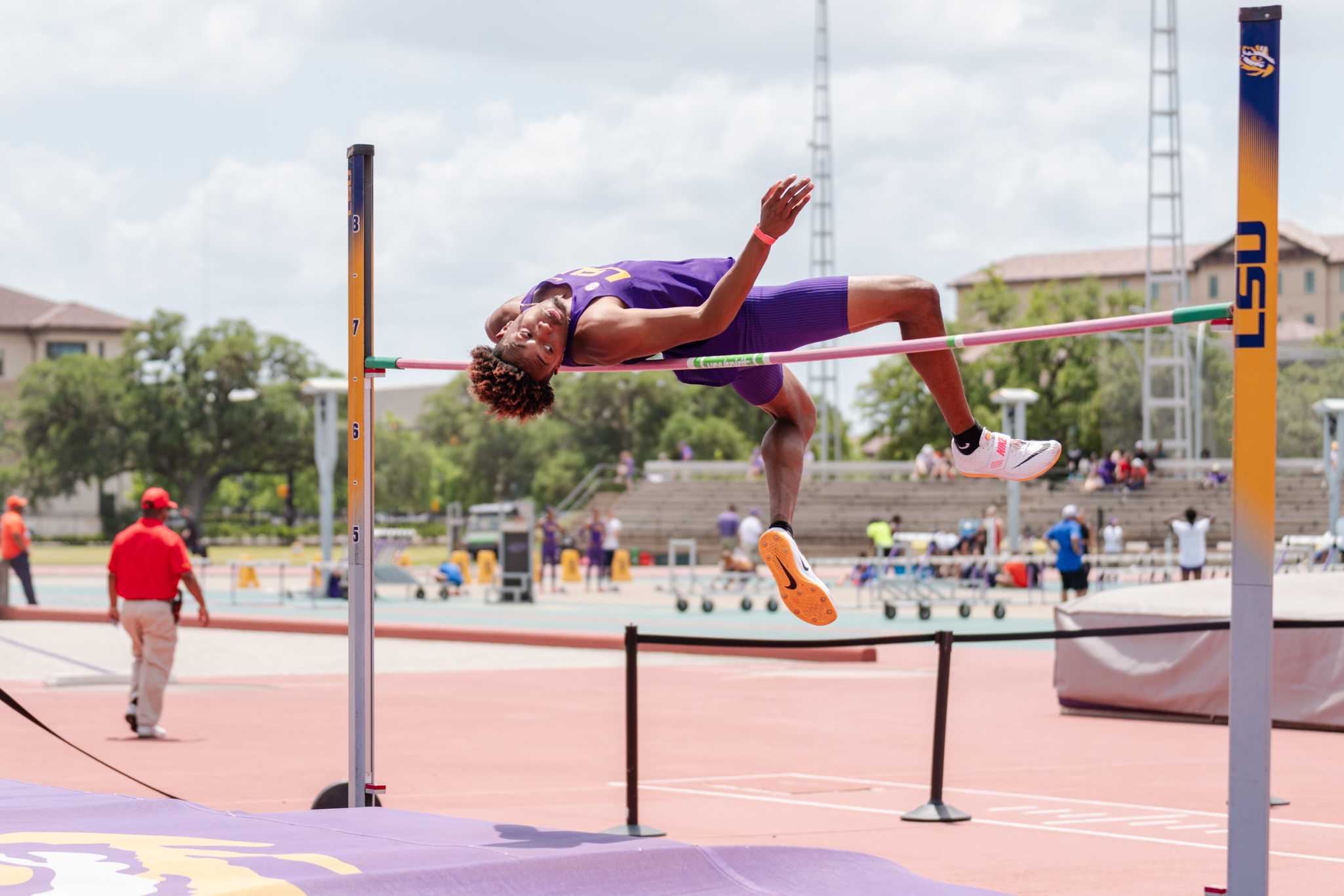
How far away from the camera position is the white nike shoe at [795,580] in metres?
6.28

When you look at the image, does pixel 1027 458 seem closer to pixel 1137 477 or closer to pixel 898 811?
pixel 898 811

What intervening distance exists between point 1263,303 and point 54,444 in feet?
247

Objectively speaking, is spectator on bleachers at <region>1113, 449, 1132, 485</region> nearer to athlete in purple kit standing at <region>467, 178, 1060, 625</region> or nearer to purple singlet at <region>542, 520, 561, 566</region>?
purple singlet at <region>542, 520, 561, 566</region>

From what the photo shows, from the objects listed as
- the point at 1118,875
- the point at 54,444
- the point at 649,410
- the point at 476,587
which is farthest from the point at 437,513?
the point at 1118,875

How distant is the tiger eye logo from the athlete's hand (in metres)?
1.51

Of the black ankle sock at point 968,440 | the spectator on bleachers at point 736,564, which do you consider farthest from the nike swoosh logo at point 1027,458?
the spectator on bleachers at point 736,564

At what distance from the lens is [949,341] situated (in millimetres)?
5594

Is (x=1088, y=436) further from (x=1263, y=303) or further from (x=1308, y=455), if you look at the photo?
(x=1263, y=303)

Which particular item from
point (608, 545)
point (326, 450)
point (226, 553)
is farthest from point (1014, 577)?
point (226, 553)

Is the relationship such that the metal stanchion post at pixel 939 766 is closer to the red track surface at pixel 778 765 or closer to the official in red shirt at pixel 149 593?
the red track surface at pixel 778 765

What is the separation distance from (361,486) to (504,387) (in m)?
1.36

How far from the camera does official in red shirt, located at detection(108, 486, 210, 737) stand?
13.0m

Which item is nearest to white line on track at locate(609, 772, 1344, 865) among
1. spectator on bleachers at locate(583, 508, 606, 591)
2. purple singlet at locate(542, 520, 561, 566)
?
spectator on bleachers at locate(583, 508, 606, 591)

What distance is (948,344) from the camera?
222 inches
